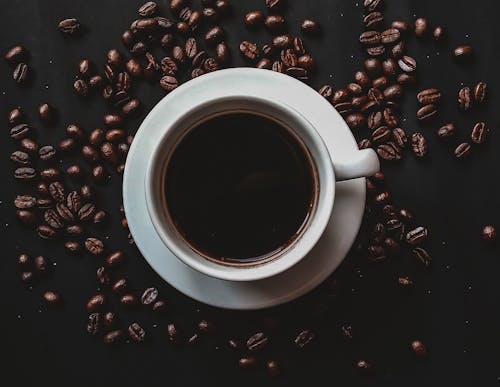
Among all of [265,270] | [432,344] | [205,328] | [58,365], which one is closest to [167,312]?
[205,328]

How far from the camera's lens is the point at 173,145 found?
1184 mm

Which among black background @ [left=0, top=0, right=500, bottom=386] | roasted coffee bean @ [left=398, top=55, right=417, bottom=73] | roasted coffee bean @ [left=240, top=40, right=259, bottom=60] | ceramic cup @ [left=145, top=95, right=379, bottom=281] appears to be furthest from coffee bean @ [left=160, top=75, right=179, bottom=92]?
roasted coffee bean @ [left=398, top=55, right=417, bottom=73]

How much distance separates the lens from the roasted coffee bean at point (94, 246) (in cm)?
143

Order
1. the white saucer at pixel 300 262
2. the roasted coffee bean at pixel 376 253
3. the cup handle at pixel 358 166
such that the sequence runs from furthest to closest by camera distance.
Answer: the roasted coffee bean at pixel 376 253, the white saucer at pixel 300 262, the cup handle at pixel 358 166

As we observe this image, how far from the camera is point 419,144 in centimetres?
142

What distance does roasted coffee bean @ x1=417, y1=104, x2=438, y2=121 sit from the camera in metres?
A: 1.42

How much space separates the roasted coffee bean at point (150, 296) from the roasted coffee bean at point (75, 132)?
0.33 meters

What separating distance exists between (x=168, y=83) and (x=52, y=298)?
49 cm

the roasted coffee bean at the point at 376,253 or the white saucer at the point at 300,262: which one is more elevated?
the white saucer at the point at 300,262

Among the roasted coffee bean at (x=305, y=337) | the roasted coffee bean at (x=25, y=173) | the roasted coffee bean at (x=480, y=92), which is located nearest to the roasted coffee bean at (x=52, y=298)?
the roasted coffee bean at (x=25, y=173)

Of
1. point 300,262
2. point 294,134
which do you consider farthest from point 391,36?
point 300,262

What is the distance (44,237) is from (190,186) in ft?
1.27

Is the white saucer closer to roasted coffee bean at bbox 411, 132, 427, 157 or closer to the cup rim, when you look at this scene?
the cup rim

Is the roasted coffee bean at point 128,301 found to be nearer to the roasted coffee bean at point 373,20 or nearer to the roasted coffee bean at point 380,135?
the roasted coffee bean at point 380,135
